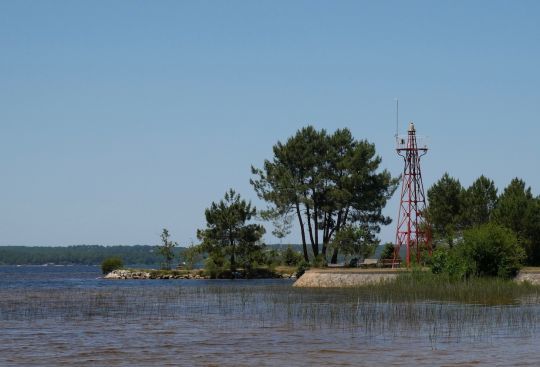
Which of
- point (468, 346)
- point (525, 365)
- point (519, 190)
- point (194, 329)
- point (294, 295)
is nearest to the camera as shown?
point (525, 365)

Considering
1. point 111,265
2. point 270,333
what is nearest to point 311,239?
point 111,265

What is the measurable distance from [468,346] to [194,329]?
11.0 meters

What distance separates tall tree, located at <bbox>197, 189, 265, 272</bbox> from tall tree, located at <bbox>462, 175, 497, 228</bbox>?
23.1 m

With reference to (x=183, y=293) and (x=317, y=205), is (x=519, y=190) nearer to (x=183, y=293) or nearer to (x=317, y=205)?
(x=317, y=205)

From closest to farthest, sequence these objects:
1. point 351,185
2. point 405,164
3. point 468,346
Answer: point 468,346
point 405,164
point 351,185

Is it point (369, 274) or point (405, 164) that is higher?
point (405, 164)

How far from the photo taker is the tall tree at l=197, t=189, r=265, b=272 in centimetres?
9420

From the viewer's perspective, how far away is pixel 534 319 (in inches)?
1271

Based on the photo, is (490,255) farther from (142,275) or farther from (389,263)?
(142,275)

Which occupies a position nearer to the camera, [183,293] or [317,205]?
[183,293]

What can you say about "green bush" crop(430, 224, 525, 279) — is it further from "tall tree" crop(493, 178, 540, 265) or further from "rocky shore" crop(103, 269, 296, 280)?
"rocky shore" crop(103, 269, 296, 280)

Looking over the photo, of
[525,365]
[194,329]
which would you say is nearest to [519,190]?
[194,329]

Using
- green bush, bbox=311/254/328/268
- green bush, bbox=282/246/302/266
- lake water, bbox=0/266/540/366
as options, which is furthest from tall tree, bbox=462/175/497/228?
lake water, bbox=0/266/540/366

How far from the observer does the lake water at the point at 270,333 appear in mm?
23656
